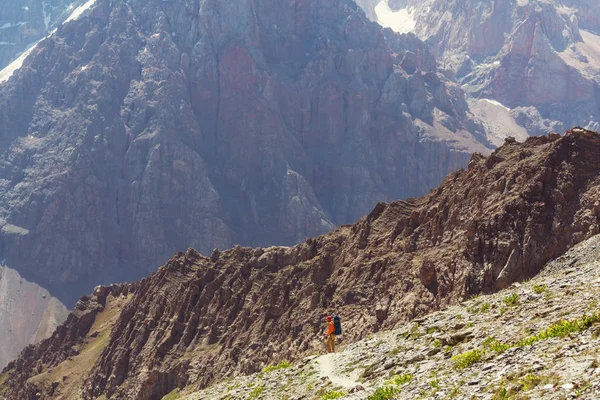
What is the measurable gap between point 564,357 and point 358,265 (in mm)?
73978

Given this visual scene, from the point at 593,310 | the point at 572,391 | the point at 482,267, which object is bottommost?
the point at 572,391

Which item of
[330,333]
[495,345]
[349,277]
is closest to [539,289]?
[495,345]

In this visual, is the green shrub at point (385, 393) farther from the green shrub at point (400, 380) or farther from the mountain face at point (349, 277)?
the mountain face at point (349, 277)

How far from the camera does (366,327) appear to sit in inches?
3418

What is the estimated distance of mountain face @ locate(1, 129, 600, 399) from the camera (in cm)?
7438

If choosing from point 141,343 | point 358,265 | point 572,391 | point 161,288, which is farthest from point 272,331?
point 572,391

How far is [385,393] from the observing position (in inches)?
1243

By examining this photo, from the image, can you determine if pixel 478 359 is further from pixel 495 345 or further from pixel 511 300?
pixel 511 300

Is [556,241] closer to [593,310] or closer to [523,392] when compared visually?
[593,310]

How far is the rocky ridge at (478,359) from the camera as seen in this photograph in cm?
2577

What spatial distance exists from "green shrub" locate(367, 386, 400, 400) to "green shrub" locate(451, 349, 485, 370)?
2.25 metres

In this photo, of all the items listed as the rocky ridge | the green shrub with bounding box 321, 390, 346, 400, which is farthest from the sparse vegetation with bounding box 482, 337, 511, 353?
the green shrub with bounding box 321, 390, 346, 400

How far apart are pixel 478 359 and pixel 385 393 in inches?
132

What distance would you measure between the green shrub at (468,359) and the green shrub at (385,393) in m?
2.25
